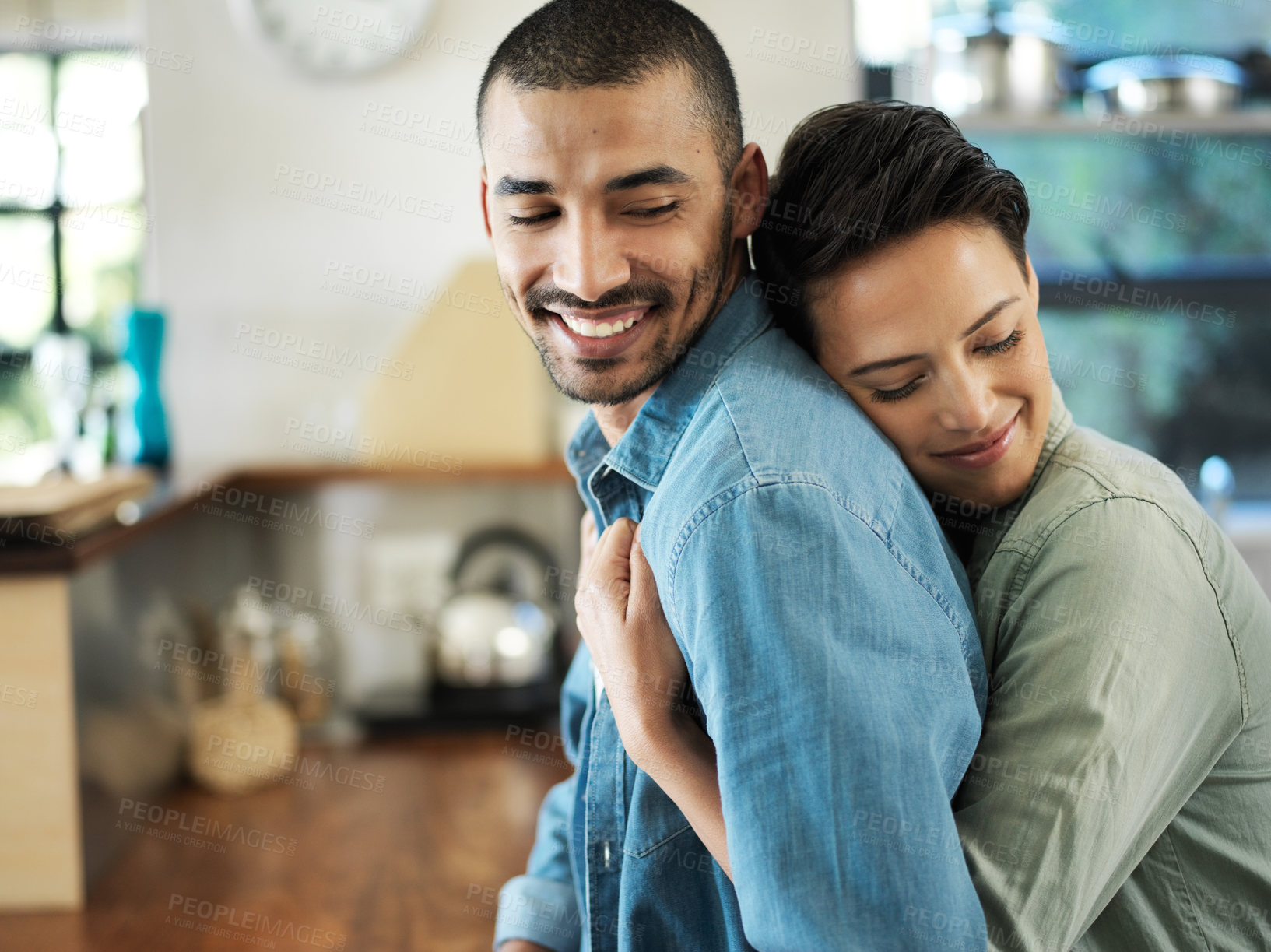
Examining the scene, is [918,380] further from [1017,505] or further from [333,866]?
[333,866]

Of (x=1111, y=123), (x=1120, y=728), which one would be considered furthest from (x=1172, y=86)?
(x=1120, y=728)

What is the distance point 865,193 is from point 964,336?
12cm

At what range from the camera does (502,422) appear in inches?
90.2

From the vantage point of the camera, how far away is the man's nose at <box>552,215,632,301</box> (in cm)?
75

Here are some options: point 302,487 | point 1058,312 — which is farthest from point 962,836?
point 1058,312

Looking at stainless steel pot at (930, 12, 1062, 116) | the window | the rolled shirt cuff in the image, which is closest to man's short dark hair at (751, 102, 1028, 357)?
the rolled shirt cuff

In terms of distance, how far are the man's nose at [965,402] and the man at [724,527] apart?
85mm

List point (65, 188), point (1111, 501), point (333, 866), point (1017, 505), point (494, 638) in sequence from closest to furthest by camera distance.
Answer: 1. point (1111, 501)
2. point (1017, 505)
3. point (333, 866)
4. point (494, 638)
5. point (65, 188)

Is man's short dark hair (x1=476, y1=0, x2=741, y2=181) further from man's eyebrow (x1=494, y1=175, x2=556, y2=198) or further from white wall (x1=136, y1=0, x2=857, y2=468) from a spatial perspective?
white wall (x1=136, y1=0, x2=857, y2=468)

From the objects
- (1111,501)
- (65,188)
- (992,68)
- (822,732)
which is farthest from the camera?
(65,188)

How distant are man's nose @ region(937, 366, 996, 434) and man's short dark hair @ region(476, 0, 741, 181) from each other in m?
0.22

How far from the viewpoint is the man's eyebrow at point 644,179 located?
730mm

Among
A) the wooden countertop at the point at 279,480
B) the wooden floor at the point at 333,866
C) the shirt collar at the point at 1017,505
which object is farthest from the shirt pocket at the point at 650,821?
the wooden countertop at the point at 279,480

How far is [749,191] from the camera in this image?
0.84 m
